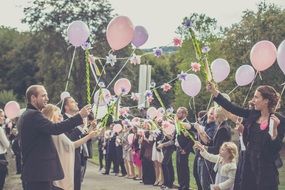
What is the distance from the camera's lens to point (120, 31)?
994 centimetres

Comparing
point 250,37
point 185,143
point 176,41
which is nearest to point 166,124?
point 185,143

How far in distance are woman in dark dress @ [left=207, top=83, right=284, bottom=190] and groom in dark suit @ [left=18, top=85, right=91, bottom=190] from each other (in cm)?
188

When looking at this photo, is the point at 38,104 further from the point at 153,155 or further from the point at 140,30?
the point at 153,155

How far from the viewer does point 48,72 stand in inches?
1951

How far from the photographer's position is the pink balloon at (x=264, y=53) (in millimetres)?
9328

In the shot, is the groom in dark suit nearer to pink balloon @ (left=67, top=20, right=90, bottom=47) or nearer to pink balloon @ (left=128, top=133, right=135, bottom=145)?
pink balloon @ (left=67, top=20, right=90, bottom=47)

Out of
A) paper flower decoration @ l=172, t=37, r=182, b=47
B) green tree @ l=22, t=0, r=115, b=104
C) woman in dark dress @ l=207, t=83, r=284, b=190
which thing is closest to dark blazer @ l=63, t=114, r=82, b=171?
paper flower decoration @ l=172, t=37, r=182, b=47

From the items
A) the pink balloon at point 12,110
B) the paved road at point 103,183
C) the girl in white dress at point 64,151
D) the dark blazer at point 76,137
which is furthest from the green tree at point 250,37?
the girl in white dress at point 64,151

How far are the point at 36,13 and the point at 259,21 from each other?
62.3 ft

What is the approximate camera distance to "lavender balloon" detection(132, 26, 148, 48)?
10.6m

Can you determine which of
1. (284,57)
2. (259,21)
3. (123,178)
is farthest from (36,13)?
(284,57)

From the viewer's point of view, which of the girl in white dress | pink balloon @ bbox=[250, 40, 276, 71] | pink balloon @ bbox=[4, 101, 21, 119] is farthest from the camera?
pink balloon @ bbox=[4, 101, 21, 119]

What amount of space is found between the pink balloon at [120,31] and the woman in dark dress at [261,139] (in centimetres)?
324

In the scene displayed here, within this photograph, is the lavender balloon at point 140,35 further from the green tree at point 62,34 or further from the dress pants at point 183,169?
the green tree at point 62,34
